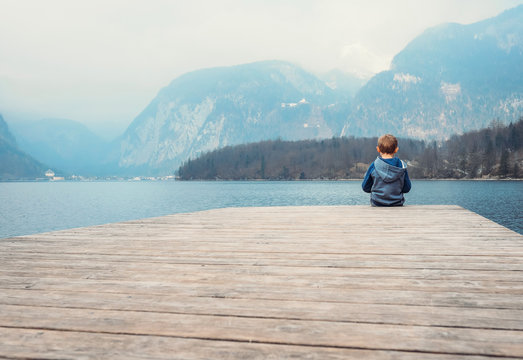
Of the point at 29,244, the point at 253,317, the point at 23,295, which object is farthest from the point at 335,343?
the point at 29,244

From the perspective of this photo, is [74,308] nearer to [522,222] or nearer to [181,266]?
[181,266]

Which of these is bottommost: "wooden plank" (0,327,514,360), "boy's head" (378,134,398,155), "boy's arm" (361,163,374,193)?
"wooden plank" (0,327,514,360)

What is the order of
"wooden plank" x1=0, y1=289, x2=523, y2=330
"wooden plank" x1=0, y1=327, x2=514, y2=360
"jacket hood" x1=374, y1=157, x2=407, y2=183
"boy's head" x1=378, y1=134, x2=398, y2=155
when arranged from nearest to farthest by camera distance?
1. "wooden plank" x1=0, y1=327, x2=514, y2=360
2. "wooden plank" x1=0, y1=289, x2=523, y2=330
3. "jacket hood" x1=374, y1=157, x2=407, y2=183
4. "boy's head" x1=378, y1=134, x2=398, y2=155

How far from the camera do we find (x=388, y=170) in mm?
7867

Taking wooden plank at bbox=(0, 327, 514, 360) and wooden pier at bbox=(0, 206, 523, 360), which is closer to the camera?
wooden plank at bbox=(0, 327, 514, 360)

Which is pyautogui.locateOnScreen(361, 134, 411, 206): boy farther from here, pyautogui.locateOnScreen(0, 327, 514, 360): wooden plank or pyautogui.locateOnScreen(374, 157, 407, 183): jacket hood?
pyautogui.locateOnScreen(0, 327, 514, 360): wooden plank

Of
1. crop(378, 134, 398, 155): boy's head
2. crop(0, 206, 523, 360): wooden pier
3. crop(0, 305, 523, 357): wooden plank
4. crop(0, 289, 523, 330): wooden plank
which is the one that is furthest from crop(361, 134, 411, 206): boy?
crop(0, 305, 523, 357): wooden plank

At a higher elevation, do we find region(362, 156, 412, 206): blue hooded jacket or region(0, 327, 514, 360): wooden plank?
region(362, 156, 412, 206): blue hooded jacket

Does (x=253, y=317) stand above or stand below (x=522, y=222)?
above

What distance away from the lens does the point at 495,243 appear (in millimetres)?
4215

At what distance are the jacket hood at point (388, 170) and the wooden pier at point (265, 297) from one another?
122 inches

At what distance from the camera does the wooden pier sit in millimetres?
1794

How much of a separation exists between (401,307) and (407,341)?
1.51ft

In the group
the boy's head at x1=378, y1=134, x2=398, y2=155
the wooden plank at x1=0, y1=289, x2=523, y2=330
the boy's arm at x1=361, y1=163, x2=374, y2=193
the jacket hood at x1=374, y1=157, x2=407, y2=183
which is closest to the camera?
the wooden plank at x1=0, y1=289, x2=523, y2=330
